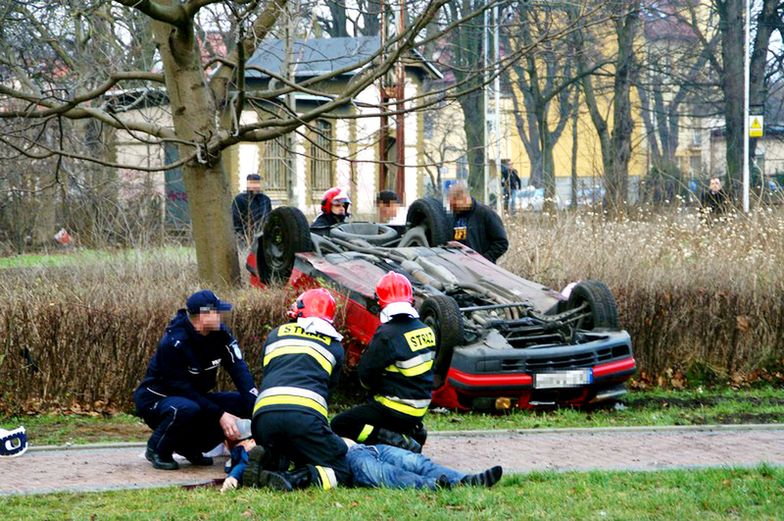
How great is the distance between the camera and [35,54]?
64.6 feet

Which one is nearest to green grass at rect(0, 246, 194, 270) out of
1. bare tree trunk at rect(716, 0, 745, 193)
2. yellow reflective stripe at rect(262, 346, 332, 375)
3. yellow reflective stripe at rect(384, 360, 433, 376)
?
yellow reflective stripe at rect(384, 360, 433, 376)

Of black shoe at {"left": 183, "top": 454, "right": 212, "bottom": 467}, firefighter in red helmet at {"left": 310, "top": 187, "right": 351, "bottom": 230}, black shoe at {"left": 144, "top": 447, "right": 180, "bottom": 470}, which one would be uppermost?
firefighter in red helmet at {"left": 310, "top": 187, "right": 351, "bottom": 230}

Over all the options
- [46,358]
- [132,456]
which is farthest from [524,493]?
[46,358]

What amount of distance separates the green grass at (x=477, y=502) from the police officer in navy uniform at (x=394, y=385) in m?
0.88

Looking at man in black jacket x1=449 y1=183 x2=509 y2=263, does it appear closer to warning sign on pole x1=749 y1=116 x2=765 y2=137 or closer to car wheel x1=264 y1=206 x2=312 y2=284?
car wheel x1=264 y1=206 x2=312 y2=284

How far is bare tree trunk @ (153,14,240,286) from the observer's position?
567 inches

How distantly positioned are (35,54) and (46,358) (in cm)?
1005

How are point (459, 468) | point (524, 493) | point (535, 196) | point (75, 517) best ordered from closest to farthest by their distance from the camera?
point (75, 517) → point (524, 493) → point (459, 468) → point (535, 196)

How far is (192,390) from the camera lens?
28.7ft

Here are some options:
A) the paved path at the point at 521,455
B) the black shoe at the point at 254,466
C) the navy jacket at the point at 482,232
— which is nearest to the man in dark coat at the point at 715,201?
the navy jacket at the point at 482,232

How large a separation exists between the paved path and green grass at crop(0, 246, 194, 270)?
6.27 m

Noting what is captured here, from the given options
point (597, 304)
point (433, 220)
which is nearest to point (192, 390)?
point (597, 304)

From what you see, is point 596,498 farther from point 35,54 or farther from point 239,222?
point 35,54

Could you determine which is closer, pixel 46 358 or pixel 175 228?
pixel 46 358
